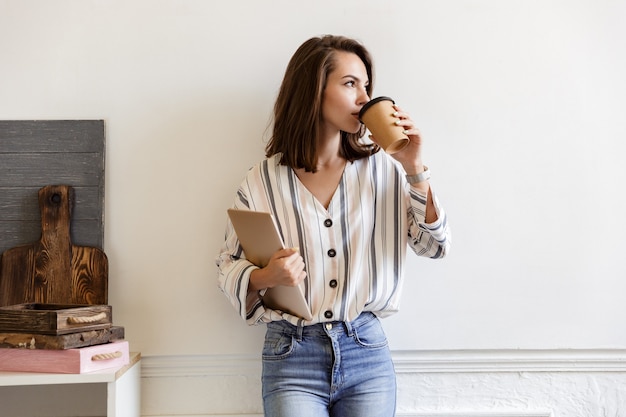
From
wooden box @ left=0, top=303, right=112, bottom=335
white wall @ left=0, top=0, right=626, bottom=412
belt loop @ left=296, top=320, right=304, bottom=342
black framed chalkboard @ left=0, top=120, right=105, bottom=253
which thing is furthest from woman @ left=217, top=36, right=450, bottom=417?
black framed chalkboard @ left=0, top=120, right=105, bottom=253

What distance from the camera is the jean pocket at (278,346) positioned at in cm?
155

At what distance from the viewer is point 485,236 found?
1.85 meters

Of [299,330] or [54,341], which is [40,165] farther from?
[299,330]

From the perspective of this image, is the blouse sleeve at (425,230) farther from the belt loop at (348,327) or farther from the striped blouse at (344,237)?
the belt loop at (348,327)

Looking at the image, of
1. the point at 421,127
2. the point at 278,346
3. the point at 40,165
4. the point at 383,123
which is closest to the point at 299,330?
the point at 278,346

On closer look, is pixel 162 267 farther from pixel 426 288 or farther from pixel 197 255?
pixel 426 288

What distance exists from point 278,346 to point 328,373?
0.46 ft

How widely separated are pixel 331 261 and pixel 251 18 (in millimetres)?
741

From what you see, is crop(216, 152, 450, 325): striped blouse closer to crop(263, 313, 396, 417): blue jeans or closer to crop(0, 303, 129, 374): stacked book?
crop(263, 313, 396, 417): blue jeans

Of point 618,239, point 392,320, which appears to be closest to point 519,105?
point 618,239

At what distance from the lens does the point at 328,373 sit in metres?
1.53

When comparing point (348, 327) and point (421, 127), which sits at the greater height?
point (421, 127)

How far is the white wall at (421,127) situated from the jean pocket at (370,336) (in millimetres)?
236

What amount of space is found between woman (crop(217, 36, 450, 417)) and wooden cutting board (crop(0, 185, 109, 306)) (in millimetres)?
377
